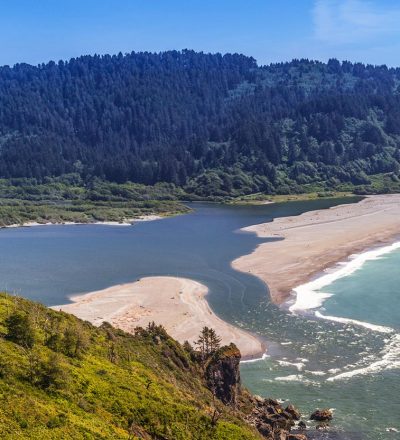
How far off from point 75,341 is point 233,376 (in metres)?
17.6

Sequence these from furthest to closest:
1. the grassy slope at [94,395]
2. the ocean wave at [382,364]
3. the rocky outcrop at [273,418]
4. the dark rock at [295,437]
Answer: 1. the ocean wave at [382,364]
2. the dark rock at [295,437]
3. the rocky outcrop at [273,418]
4. the grassy slope at [94,395]

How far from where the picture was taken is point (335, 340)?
250ft

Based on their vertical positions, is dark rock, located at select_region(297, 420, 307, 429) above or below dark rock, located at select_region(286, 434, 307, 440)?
below

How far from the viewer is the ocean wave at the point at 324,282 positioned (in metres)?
91.9

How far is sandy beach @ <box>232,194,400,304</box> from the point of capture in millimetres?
111625

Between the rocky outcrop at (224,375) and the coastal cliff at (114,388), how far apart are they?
3.6 inches

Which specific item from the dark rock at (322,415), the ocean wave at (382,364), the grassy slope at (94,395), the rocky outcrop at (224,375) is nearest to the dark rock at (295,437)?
the dark rock at (322,415)

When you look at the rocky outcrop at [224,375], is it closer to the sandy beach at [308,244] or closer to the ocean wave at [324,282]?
the ocean wave at [324,282]

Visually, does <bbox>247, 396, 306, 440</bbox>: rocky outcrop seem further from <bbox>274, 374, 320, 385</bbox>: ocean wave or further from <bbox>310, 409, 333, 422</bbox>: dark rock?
<bbox>274, 374, 320, 385</bbox>: ocean wave

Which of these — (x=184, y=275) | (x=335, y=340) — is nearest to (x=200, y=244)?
(x=184, y=275)

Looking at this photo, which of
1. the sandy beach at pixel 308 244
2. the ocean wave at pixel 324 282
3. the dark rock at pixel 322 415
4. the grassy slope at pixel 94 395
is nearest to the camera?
the grassy slope at pixel 94 395

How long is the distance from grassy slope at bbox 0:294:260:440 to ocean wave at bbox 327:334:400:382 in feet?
61.5

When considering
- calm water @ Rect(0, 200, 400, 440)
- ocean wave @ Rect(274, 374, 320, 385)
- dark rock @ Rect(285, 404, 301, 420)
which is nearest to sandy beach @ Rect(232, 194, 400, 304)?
calm water @ Rect(0, 200, 400, 440)

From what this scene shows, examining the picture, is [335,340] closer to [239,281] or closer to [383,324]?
[383,324]
